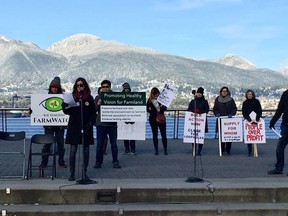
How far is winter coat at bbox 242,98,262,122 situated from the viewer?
1427 cm

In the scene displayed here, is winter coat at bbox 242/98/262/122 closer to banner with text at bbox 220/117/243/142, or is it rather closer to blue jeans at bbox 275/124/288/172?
banner with text at bbox 220/117/243/142

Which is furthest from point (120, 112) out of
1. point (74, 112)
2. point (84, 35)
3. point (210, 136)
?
point (84, 35)

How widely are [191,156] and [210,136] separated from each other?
531cm

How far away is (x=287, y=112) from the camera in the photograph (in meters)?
10.8

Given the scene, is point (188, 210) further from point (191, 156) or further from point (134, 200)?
point (191, 156)

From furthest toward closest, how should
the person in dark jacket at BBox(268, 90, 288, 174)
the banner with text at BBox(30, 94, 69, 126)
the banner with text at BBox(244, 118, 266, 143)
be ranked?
the banner with text at BBox(244, 118, 266, 143) → the banner with text at BBox(30, 94, 69, 126) → the person in dark jacket at BBox(268, 90, 288, 174)

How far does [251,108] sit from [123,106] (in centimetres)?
435

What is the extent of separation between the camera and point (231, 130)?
47.6 feet

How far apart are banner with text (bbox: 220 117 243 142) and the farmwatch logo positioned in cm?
488

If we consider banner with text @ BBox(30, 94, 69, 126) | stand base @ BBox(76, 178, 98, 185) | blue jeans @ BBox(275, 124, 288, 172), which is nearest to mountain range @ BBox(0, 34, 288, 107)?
banner with text @ BBox(30, 94, 69, 126)

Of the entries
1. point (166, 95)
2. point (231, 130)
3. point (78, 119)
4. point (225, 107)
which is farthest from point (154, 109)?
point (78, 119)

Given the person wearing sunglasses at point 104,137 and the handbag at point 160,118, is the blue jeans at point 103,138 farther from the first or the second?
the handbag at point 160,118

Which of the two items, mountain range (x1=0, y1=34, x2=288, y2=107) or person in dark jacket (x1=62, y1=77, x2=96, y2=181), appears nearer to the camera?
person in dark jacket (x1=62, y1=77, x2=96, y2=181)

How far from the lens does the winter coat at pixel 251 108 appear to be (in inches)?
562
